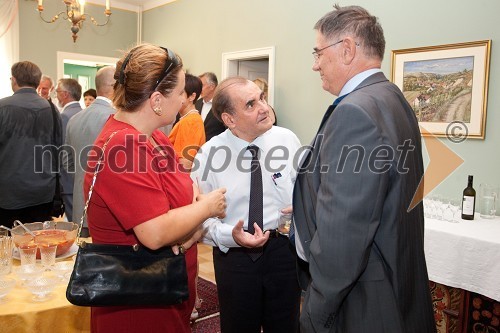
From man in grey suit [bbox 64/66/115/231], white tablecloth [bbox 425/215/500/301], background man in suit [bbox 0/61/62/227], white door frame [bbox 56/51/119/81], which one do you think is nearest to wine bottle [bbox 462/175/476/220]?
white tablecloth [bbox 425/215/500/301]

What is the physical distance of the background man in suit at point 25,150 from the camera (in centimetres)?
314

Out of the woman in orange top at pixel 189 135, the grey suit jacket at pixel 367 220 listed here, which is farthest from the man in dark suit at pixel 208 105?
the grey suit jacket at pixel 367 220

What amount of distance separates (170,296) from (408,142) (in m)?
0.91

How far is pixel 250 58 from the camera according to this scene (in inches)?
217

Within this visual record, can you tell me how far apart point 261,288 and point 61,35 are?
6.63 metres

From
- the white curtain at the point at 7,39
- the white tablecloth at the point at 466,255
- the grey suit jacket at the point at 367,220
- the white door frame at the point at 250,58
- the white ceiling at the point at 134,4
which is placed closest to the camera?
the grey suit jacket at the point at 367,220

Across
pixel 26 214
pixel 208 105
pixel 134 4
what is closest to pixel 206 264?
pixel 26 214

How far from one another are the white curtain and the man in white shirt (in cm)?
579

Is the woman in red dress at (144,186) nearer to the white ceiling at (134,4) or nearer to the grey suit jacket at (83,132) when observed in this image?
the grey suit jacket at (83,132)

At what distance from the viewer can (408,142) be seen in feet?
4.26

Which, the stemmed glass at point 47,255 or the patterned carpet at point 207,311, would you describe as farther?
the patterned carpet at point 207,311

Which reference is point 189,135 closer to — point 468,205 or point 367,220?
point 468,205

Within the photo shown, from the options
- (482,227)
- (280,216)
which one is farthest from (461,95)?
(280,216)

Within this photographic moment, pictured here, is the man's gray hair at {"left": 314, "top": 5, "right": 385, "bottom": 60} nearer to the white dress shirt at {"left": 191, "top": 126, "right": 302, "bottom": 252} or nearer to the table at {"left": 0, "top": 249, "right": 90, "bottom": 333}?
the white dress shirt at {"left": 191, "top": 126, "right": 302, "bottom": 252}
